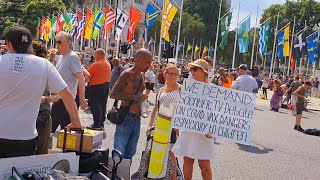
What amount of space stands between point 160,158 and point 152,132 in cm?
51

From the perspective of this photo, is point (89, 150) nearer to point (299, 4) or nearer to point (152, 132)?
point (152, 132)

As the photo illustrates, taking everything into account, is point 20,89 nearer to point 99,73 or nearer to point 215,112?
point 215,112

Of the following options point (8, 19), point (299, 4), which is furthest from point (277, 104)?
point (299, 4)

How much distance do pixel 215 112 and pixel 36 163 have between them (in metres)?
2.29

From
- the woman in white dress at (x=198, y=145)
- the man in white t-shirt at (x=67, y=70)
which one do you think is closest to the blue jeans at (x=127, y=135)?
the woman in white dress at (x=198, y=145)

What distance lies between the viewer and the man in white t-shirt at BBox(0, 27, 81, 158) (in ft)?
12.4

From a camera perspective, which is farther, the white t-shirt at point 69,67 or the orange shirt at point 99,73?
the orange shirt at point 99,73

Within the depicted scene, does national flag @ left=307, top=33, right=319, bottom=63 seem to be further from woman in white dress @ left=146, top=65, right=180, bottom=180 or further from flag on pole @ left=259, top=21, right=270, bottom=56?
woman in white dress @ left=146, top=65, right=180, bottom=180

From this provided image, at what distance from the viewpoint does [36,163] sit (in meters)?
3.82

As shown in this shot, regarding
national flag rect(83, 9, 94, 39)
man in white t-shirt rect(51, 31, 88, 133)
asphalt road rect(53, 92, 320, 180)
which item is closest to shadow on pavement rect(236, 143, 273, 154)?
asphalt road rect(53, 92, 320, 180)

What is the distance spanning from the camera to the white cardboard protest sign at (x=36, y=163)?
11.9 ft

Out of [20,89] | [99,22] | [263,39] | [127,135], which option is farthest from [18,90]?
[263,39]

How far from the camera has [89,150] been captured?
4.49 meters

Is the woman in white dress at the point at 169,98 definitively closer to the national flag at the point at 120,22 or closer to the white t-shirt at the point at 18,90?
the white t-shirt at the point at 18,90
